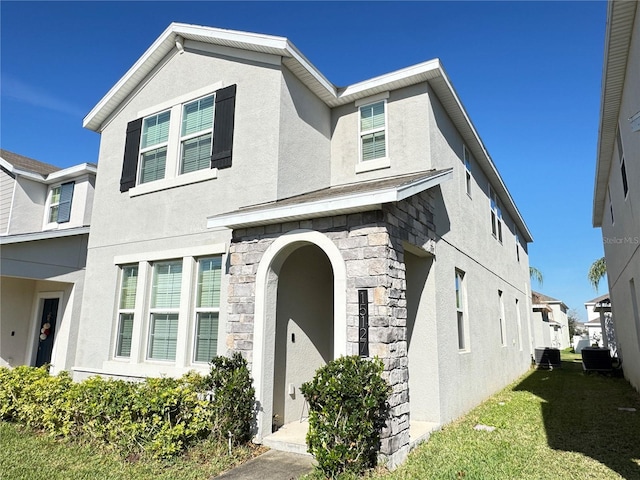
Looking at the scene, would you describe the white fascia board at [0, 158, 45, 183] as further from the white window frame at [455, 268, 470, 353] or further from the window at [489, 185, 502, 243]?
the window at [489, 185, 502, 243]

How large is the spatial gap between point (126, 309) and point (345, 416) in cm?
576

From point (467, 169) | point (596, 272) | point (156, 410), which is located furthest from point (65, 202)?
point (596, 272)

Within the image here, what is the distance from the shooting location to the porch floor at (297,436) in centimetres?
586

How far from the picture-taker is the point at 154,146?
9.17 meters

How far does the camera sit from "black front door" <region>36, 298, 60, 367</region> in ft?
38.8

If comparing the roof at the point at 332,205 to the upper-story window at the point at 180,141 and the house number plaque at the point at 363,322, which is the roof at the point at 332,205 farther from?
the upper-story window at the point at 180,141

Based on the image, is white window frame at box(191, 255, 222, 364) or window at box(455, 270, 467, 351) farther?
window at box(455, 270, 467, 351)

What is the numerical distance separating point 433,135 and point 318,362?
Result: 4977 millimetres

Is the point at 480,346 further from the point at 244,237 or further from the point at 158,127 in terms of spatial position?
the point at 158,127

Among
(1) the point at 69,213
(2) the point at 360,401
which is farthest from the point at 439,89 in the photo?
(1) the point at 69,213

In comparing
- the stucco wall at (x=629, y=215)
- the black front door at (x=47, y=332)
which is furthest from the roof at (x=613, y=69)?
the black front door at (x=47, y=332)

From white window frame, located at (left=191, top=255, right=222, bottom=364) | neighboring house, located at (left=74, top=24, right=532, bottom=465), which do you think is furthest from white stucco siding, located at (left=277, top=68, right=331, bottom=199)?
white window frame, located at (left=191, top=255, right=222, bottom=364)

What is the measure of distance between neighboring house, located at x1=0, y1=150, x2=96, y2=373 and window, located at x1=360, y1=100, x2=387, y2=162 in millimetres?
7494

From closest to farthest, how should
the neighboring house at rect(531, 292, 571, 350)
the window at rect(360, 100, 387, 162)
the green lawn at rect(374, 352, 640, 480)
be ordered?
1. the green lawn at rect(374, 352, 640, 480)
2. the window at rect(360, 100, 387, 162)
3. the neighboring house at rect(531, 292, 571, 350)
